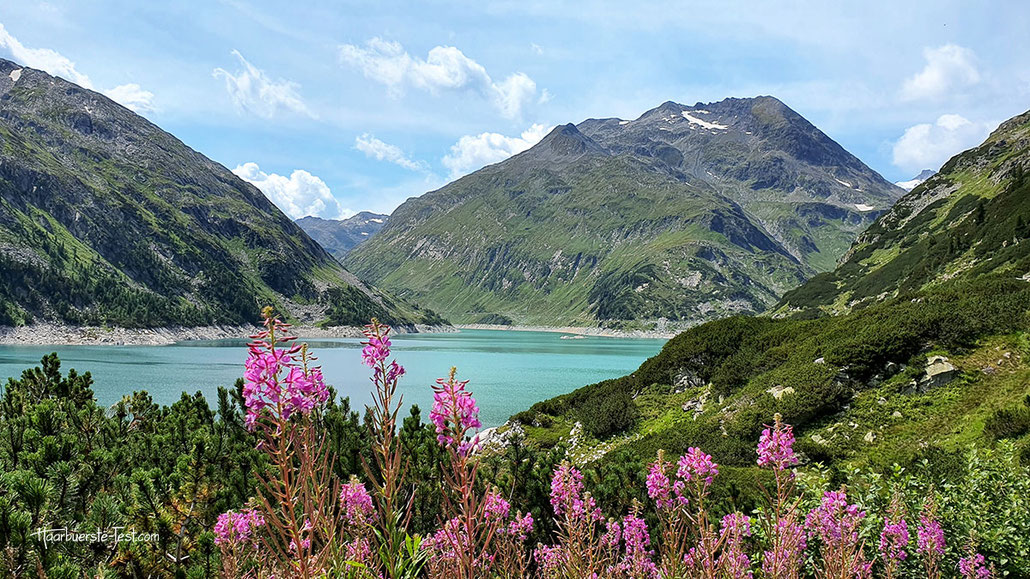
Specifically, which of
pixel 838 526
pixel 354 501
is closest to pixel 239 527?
Answer: pixel 354 501

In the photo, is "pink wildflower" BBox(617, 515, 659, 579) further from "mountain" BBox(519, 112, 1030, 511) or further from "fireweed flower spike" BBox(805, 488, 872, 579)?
"mountain" BBox(519, 112, 1030, 511)

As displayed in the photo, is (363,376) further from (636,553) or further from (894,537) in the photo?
(894,537)

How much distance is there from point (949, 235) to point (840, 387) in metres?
55.0

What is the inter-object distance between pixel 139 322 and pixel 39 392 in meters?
161

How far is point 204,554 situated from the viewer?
4820 millimetres

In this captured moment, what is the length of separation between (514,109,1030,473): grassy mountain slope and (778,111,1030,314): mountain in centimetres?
1087

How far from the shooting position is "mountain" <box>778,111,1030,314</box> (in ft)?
137

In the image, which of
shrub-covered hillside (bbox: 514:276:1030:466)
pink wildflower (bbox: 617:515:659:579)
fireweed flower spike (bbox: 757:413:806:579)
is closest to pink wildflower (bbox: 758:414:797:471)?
fireweed flower spike (bbox: 757:413:806:579)

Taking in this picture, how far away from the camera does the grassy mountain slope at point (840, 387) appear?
13.5 meters

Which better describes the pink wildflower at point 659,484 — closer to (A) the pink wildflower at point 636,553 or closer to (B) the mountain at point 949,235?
(A) the pink wildflower at point 636,553

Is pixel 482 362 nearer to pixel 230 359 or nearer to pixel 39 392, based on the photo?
pixel 230 359

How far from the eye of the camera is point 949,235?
5588cm

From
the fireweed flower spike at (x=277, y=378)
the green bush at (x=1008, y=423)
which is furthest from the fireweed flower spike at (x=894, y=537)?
the green bush at (x=1008, y=423)

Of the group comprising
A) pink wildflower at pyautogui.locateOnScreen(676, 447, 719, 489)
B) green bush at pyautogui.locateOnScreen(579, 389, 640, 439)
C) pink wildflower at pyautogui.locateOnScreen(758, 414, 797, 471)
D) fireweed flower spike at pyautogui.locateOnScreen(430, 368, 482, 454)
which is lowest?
green bush at pyautogui.locateOnScreen(579, 389, 640, 439)
